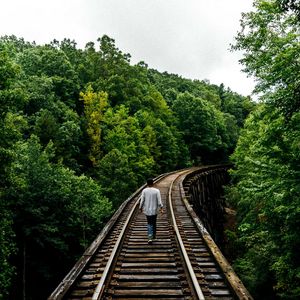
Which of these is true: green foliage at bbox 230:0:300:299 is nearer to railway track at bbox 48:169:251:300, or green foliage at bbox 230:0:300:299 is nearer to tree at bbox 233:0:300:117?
tree at bbox 233:0:300:117

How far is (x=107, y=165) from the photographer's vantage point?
24969 mm

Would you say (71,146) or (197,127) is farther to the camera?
(197,127)

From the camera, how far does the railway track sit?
505cm

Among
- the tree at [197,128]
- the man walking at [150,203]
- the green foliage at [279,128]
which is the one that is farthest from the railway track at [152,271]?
the tree at [197,128]

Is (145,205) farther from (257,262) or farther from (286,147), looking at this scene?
(257,262)

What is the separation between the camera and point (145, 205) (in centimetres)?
798

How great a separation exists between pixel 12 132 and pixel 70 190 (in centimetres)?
645

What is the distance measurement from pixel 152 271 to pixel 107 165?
19.1 metres

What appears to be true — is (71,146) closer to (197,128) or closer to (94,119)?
(94,119)

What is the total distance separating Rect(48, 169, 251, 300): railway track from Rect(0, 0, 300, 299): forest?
11.2ft

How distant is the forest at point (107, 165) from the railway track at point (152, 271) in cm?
341

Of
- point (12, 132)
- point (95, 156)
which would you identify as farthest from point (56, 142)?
point (12, 132)

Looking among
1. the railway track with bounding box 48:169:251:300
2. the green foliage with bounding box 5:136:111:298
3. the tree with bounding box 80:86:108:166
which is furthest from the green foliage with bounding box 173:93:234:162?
the railway track with bounding box 48:169:251:300

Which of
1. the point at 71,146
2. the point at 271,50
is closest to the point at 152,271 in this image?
the point at 271,50
